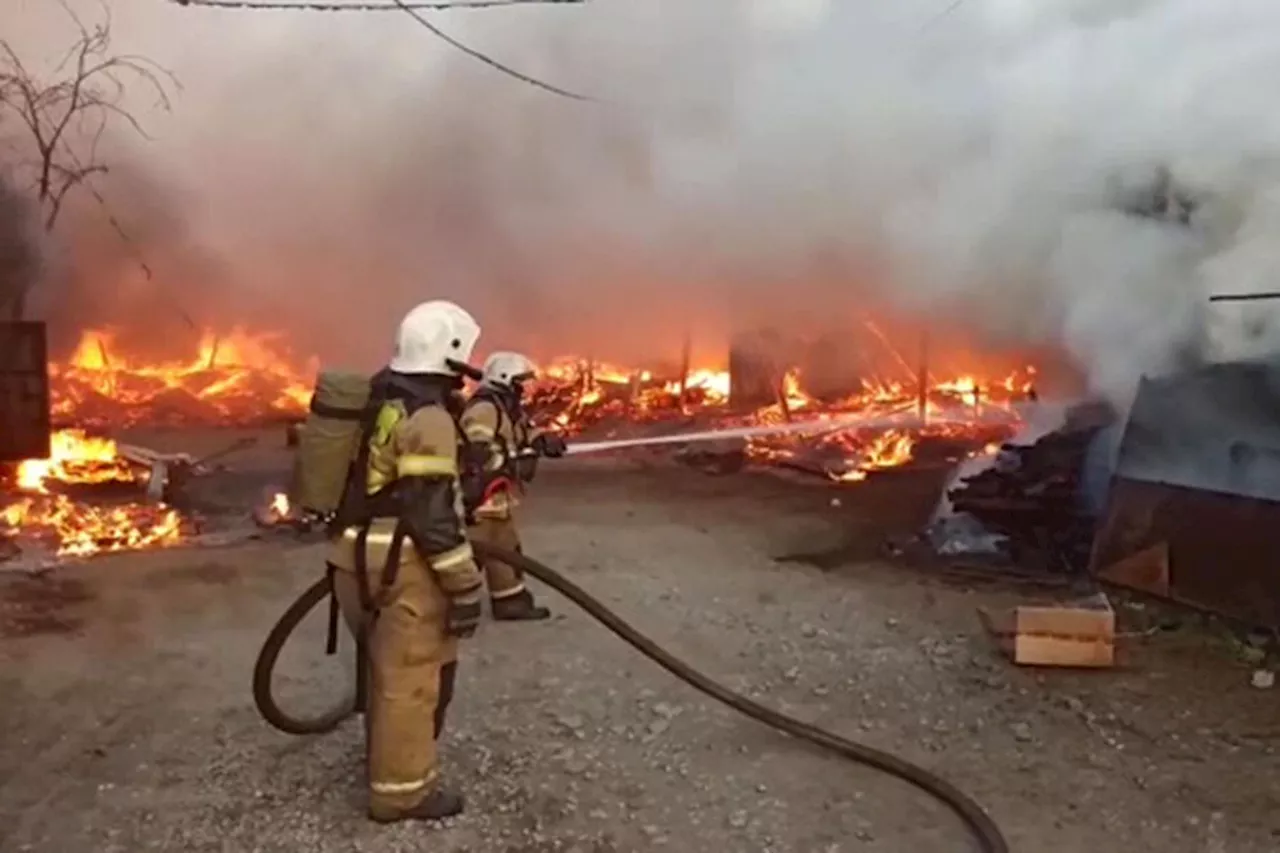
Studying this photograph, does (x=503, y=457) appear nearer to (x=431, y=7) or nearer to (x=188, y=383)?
(x=431, y=7)

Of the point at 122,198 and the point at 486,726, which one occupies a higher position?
the point at 122,198

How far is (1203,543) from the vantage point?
6.75 meters

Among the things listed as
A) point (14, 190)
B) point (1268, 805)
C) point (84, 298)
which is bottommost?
point (1268, 805)

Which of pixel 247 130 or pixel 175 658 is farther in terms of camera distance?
pixel 247 130

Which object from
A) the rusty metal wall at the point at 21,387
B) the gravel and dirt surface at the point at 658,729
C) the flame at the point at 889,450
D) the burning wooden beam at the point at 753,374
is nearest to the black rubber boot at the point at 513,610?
the gravel and dirt surface at the point at 658,729

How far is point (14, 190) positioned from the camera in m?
13.3

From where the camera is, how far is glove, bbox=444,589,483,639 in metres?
4.14

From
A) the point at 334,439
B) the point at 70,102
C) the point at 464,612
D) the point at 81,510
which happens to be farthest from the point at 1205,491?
the point at 70,102

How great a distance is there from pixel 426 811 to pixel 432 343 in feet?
5.14

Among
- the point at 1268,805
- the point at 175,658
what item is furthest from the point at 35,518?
the point at 1268,805

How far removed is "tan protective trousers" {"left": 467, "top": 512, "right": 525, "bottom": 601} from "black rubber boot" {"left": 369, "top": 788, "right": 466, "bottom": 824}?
2.31 m

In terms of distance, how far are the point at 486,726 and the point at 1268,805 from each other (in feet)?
9.51

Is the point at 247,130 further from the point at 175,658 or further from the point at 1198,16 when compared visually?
the point at 1198,16

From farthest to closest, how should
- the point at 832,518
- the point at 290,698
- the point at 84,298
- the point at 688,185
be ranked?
the point at 84,298, the point at 688,185, the point at 832,518, the point at 290,698
